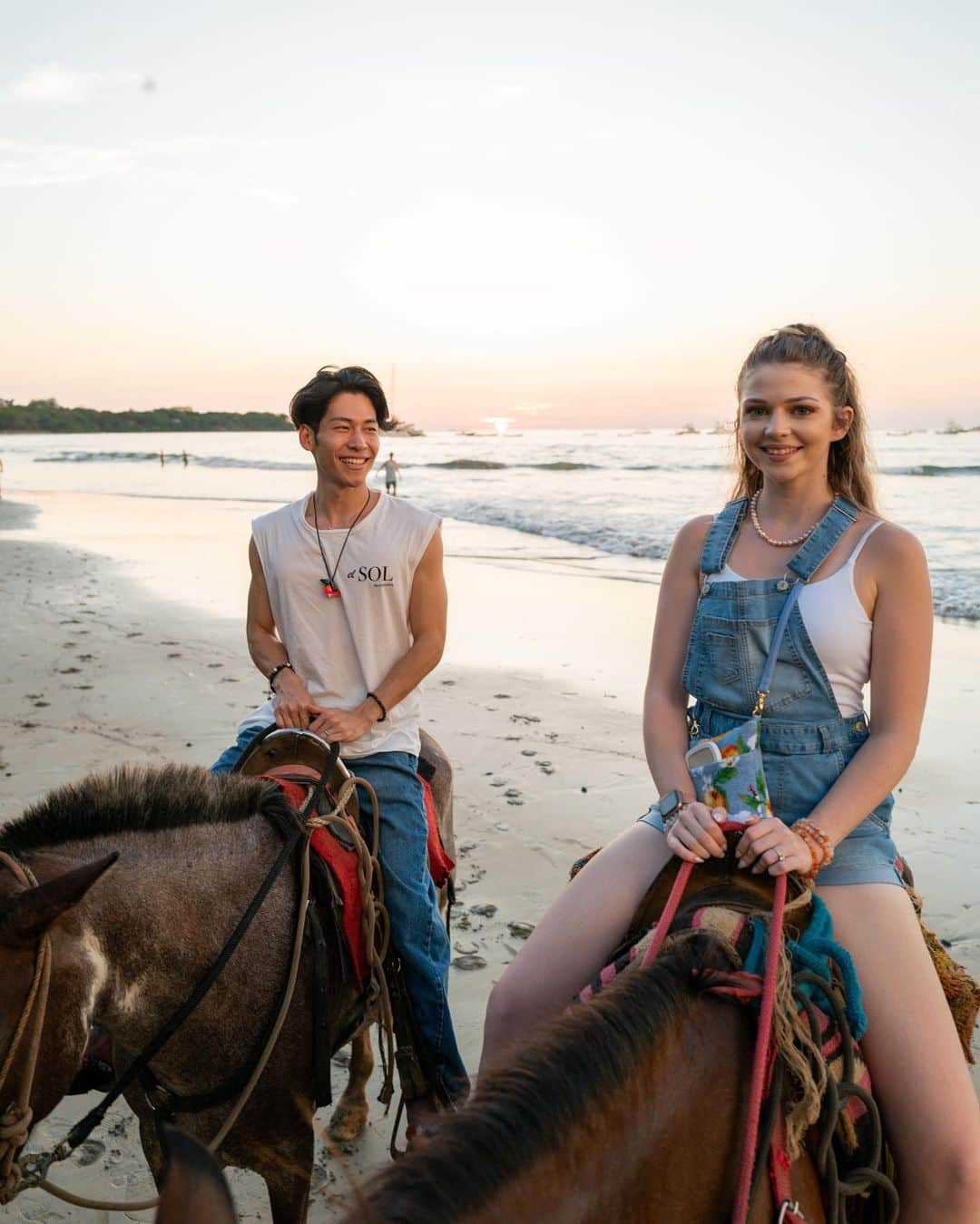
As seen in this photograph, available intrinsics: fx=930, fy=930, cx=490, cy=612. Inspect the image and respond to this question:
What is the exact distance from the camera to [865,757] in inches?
82.9

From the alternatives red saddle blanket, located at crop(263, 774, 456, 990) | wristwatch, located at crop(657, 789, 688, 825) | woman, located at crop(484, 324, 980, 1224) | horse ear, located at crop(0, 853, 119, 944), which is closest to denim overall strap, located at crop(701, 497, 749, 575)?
woman, located at crop(484, 324, 980, 1224)

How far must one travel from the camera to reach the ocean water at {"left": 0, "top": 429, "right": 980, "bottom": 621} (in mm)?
16375

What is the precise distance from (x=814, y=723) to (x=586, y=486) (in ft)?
104

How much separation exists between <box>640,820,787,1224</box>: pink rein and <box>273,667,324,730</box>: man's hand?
1437 millimetres

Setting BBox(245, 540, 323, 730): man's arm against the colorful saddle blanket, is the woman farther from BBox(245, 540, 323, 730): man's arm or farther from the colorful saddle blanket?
BBox(245, 540, 323, 730): man's arm

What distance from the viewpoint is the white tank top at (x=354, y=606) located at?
10.1 ft

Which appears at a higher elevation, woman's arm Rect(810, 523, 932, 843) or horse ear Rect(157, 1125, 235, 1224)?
woman's arm Rect(810, 523, 932, 843)

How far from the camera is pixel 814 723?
218 centimetres

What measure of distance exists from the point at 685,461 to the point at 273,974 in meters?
45.9

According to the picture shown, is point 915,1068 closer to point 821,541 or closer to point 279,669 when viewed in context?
point 821,541

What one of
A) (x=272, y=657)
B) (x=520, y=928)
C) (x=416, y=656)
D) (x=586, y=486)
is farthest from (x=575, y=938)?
(x=586, y=486)

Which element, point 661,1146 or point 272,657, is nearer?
point 661,1146

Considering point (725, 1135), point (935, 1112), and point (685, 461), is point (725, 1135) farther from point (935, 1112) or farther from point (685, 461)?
point (685, 461)

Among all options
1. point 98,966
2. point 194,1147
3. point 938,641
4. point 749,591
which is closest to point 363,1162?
point 98,966
